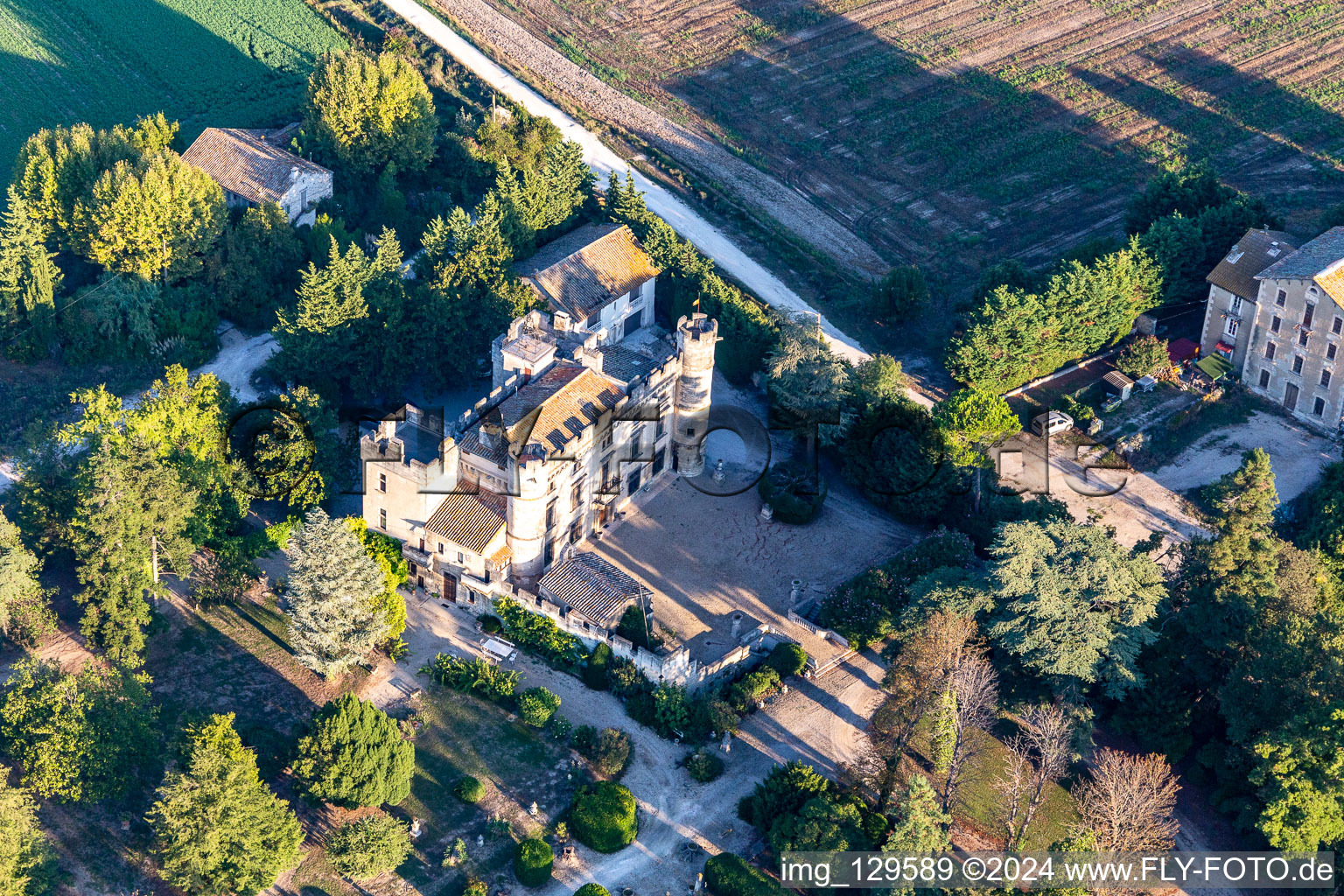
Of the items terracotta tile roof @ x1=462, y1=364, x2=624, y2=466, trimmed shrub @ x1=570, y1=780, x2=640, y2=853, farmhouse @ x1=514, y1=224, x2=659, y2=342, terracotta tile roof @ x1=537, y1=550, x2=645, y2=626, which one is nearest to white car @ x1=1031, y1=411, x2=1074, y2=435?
farmhouse @ x1=514, y1=224, x2=659, y2=342

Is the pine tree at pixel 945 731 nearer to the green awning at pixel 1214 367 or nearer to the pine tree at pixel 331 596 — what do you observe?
the pine tree at pixel 331 596

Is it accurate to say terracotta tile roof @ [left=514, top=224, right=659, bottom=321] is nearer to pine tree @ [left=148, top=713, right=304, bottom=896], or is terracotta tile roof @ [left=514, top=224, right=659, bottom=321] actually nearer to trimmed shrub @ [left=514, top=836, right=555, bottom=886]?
trimmed shrub @ [left=514, top=836, right=555, bottom=886]

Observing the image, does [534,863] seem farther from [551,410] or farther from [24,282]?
[24,282]

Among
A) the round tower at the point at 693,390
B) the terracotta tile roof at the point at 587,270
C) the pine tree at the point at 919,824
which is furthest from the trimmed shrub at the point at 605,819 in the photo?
the terracotta tile roof at the point at 587,270

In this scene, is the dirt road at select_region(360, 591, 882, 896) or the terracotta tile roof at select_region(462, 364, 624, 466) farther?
the terracotta tile roof at select_region(462, 364, 624, 466)

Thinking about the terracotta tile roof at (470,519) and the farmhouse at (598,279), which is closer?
the terracotta tile roof at (470,519)

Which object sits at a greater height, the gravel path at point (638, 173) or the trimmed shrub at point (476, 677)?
the gravel path at point (638, 173)

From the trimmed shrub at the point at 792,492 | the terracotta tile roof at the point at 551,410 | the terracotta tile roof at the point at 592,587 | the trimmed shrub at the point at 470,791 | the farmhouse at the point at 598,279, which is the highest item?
the terracotta tile roof at the point at 551,410
